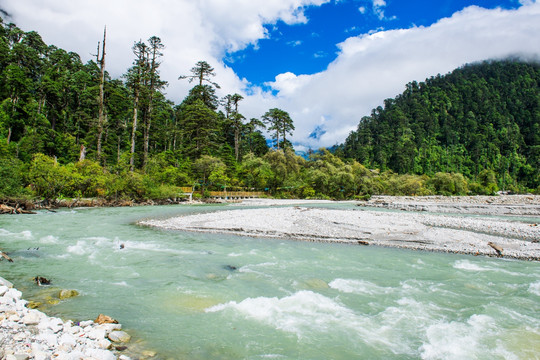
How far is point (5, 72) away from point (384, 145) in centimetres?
8339

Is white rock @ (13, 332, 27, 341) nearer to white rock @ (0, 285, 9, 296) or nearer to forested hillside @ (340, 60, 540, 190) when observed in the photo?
white rock @ (0, 285, 9, 296)

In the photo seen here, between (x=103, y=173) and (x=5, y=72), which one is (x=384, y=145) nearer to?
(x=103, y=173)

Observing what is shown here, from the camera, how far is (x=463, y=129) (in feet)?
292

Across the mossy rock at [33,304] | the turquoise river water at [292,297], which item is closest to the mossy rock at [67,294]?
the turquoise river water at [292,297]

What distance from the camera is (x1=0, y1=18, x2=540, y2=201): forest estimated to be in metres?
28.1

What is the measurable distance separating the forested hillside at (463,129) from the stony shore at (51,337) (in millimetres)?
72326

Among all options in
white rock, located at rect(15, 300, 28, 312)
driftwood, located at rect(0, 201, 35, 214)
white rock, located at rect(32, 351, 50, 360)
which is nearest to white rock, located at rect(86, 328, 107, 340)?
white rock, located at rect(32, 351, 50, 360)

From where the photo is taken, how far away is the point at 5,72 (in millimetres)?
33000

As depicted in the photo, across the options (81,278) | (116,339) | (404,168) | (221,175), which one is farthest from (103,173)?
(404,168)

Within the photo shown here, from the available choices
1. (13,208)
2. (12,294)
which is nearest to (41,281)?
(12,294)

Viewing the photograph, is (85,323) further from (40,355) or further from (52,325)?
(40,355)

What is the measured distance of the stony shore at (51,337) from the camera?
3188mm

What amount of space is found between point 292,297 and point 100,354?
371 centimetres

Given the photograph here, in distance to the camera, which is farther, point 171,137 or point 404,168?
point 404,168
